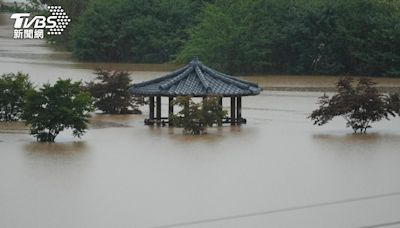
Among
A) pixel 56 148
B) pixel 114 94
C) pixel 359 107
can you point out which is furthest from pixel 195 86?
pixel 56 148

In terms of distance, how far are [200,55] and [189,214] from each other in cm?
2208

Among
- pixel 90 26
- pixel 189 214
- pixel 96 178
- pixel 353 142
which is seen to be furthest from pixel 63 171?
pixel 90 26

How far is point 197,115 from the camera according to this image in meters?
17.3

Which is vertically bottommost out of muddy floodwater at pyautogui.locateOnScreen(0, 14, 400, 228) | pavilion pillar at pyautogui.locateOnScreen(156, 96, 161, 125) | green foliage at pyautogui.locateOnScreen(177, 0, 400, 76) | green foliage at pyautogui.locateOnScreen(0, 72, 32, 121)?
muddy floodwater at pyautogui.locateOnScreen(0, 14, 400, 228)

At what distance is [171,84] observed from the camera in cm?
1853

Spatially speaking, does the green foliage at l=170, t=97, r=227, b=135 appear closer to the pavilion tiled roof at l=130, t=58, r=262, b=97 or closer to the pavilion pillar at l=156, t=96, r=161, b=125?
the pavilion tiled roof at l=130, t=58, r=262, b=97

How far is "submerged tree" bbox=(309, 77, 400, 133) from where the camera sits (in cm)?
1741

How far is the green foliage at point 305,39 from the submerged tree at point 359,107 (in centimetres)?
1338

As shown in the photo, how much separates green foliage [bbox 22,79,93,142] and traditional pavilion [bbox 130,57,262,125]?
7.14 feet

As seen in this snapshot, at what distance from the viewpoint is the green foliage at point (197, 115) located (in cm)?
1734

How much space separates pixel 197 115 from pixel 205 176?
442cm

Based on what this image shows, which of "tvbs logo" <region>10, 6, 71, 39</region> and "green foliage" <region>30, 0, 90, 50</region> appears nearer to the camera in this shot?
"tvbs logo" <region>10, 6, 71, 39</region>

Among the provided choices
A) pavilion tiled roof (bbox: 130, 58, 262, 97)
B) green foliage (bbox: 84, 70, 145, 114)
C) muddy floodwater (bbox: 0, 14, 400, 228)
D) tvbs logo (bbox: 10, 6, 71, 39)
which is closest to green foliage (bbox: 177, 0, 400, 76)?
tvbs logo (bbox: 10, 6, 71, 39)

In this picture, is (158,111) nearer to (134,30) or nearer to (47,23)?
(134,30)
